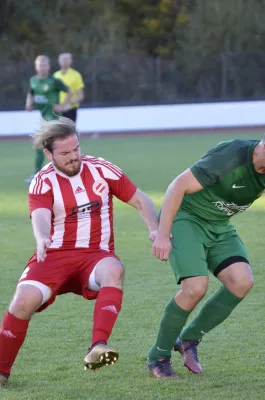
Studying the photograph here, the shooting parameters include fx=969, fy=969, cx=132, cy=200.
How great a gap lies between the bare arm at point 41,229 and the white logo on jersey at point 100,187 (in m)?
0.30

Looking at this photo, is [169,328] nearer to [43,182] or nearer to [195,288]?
[195,288]

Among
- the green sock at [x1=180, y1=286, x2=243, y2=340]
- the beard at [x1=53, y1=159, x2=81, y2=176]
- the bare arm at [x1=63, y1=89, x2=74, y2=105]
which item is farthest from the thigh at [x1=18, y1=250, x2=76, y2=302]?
the bare arm at [x1=63, y1=89, x2=74, y2=105]

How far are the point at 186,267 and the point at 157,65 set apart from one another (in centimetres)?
2598

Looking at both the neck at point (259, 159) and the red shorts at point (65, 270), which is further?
the red shorts at point (65, 270)

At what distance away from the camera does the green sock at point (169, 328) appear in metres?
5.41

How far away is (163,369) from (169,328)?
24cm

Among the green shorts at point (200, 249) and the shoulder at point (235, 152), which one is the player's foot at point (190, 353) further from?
the shoulder at point (235, 152)

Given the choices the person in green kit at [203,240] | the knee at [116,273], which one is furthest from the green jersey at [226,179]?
the knee at [116,273]

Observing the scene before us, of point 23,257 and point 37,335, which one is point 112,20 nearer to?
point 23,257

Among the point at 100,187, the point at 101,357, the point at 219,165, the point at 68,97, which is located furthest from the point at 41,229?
the point at 68,97

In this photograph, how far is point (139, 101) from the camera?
29453 millimetres

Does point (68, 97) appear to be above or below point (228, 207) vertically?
below

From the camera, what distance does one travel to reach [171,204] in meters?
5.23

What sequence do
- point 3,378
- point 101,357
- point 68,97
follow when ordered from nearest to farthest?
point 101,357 < point 3,378 < point 68,97
